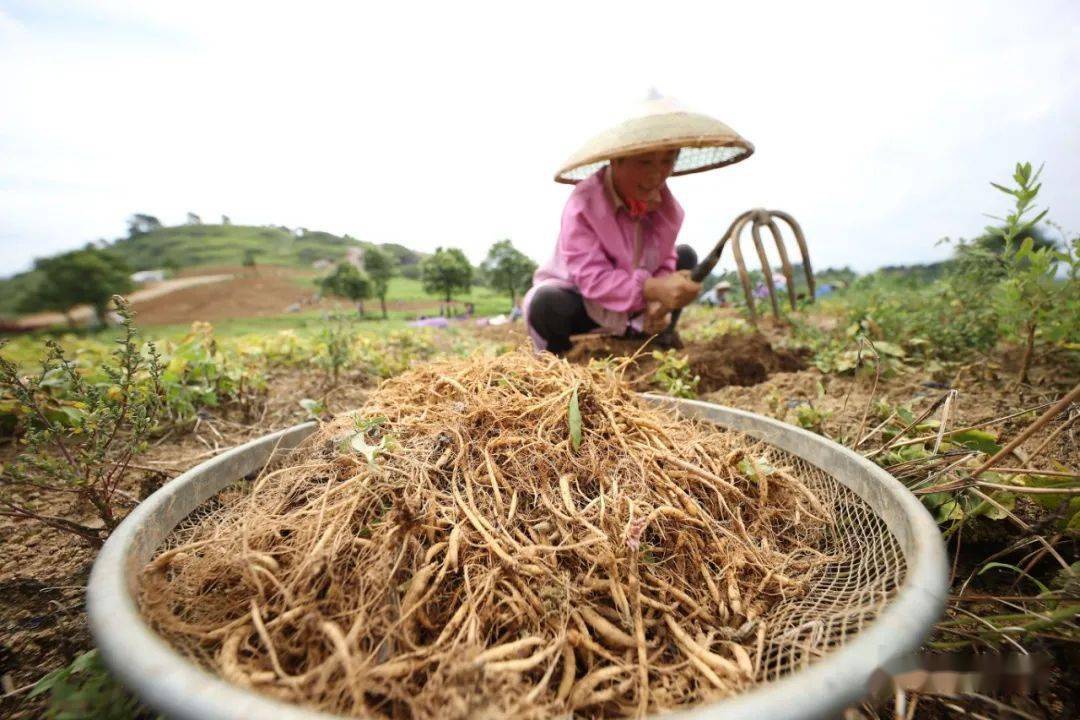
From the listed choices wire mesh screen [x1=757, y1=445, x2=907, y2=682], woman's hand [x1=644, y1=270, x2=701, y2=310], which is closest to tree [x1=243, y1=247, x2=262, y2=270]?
woman's hand [x1=644, y1=270, x2=701, y2=310]

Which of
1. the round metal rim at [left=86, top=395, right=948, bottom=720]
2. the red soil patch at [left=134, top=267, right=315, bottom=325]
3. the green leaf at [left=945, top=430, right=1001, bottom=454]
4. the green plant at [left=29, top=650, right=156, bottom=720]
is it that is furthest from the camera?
the red soil patch at [left=134, top=267, right=315, bottom=325]

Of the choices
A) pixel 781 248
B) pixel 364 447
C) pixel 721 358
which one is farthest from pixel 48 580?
pixel 781 248

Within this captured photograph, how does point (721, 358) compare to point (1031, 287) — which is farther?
point (721, 358)

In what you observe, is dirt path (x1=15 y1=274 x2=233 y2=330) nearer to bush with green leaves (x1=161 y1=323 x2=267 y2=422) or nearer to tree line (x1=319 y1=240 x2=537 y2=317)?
bush with green leaves (x1=161 y1=323 x2=267 y2=422)

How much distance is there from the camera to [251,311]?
7.35 metres

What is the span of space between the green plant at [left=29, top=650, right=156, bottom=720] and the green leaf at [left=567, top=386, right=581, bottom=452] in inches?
32.3

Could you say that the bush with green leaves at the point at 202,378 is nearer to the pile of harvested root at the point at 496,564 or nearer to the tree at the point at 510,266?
the pile of harvested root at the point at 496,564

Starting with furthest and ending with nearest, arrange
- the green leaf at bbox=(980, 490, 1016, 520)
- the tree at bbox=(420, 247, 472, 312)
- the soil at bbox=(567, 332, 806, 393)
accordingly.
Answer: the tree at bbox=(420, 247, 472, 312)
the soil at bbox=(567, 332, 806, 393)
the green leaf at bbox=(980, 490, 1016, 520)

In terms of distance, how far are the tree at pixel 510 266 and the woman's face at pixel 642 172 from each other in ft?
50.2

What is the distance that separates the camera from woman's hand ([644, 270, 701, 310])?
2557 millimetres

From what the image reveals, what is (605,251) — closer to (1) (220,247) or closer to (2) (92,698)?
(2) (92,698)

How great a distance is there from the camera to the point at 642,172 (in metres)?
2.48

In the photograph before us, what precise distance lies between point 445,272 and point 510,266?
2.53 meters

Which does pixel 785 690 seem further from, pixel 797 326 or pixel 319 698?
pixel 797 326
